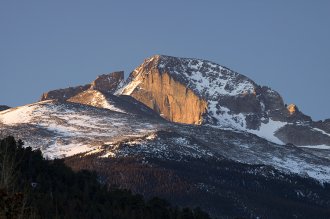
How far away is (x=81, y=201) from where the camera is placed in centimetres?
10356

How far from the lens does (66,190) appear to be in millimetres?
110562

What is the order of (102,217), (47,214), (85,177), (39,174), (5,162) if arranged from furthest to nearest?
(85,177) → (39,174) → (102,217) → (47,214) → (5,162)

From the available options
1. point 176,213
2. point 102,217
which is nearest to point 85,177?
point 176,213

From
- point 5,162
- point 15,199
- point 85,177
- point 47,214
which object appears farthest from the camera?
point 85,177

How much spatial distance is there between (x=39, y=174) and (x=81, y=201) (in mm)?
10167

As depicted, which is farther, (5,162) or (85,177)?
(85,177)

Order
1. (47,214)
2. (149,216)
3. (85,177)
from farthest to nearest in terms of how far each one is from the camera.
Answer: (85,177), (149,216), (47,214)

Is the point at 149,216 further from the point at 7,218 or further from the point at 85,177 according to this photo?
the point at 7,218

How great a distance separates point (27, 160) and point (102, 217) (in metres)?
21.8

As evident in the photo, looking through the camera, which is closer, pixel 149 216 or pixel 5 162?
pixel 5 162

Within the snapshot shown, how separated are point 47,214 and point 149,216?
98.9 ft

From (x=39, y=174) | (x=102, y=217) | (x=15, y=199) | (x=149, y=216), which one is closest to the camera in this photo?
(x=15, y=199)

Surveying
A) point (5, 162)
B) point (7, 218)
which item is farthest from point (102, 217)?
point (7, 218)

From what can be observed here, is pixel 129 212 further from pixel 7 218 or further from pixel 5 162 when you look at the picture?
pixel 7 218
